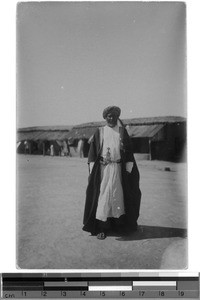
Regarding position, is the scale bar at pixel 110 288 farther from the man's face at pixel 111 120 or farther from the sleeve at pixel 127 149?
the man's face at pixel 111 120

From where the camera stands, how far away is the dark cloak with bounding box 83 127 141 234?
1.87 meters

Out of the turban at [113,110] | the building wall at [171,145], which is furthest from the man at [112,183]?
the building wall at [171,145]

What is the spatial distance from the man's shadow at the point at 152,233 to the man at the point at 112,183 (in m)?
0.02

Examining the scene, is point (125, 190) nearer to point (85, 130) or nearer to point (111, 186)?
point (111, 186)

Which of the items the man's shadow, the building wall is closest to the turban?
the building wall

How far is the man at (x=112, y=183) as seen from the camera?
1.87 m

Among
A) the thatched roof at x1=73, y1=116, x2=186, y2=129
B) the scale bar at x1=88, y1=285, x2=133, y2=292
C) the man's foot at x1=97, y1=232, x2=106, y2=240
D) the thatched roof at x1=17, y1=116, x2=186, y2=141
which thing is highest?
the thatched roof at x1=73, y1=116, x2=186, y2=129

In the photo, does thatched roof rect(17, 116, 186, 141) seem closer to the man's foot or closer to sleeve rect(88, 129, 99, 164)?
sleeve rect(88, 129, 99, 164)

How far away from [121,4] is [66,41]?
0.85 ft

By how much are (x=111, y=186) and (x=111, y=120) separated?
259 millimetres

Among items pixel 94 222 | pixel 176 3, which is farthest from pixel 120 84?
pixel 94 222

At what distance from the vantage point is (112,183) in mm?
1883

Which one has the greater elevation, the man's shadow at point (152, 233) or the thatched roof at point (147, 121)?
the thatched roof at point (147, 121)

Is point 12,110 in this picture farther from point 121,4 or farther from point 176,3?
point 176,3
